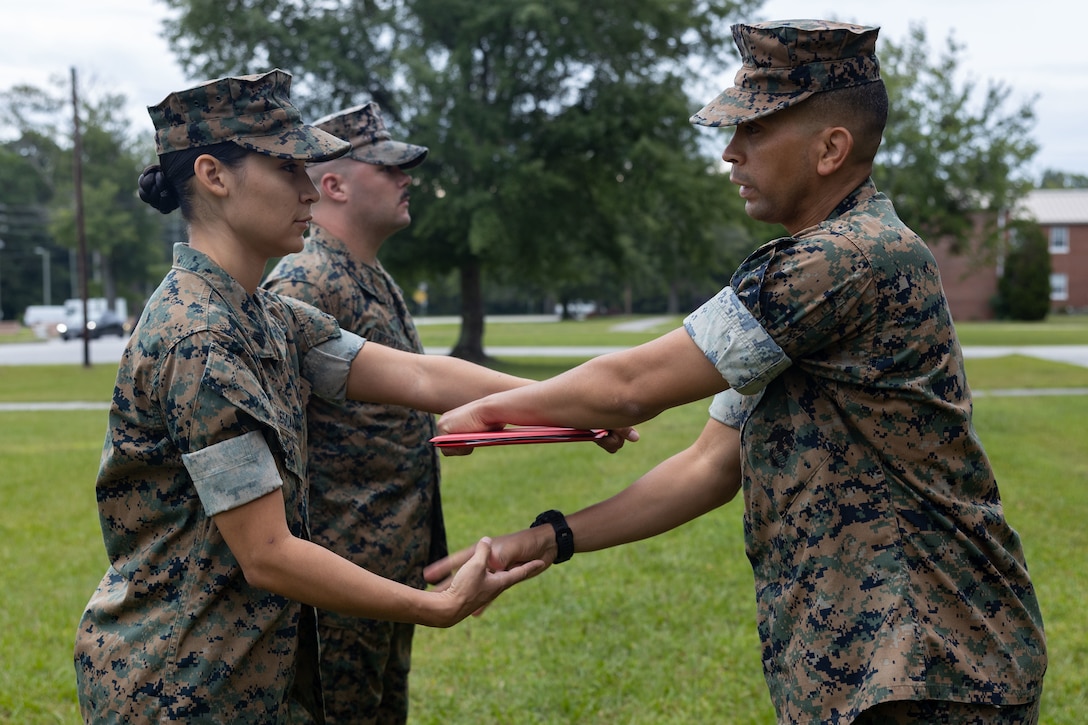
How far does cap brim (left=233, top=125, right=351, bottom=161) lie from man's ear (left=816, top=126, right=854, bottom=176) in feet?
3.63

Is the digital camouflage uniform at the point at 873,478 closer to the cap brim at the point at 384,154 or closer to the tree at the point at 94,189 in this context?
the cap brim at the point at 384,154

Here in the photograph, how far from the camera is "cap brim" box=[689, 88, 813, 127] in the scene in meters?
2.21

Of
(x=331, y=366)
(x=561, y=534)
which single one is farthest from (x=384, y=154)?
(x=561, y=534)

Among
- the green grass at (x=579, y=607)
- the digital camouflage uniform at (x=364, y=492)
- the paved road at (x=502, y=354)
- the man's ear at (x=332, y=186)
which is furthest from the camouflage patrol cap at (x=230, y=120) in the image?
the paved road at (x=502, y=354)

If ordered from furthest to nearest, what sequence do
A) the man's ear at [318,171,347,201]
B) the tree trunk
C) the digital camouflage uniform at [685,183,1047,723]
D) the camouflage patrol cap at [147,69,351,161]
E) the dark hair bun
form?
the tree trunk
the man's ear at [318,171,347,201]
the dark hair bun
the camouflage patrol cap at [147,69,351,161]
the digital camouflage uniform at [685,183,1047,723]

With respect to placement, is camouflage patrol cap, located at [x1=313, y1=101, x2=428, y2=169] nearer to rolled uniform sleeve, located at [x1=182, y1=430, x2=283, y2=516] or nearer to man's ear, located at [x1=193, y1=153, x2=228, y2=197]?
man's ear, located at [x1=193, y1=153, x2=228, y2=197]

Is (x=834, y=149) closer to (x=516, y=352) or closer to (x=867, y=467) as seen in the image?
(x=867, y=467)

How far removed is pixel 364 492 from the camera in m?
3.71

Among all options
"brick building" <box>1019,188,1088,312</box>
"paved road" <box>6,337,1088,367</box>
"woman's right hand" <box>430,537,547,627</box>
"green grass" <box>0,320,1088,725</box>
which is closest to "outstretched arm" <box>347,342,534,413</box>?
"woman's right hand" <box>430,537,547,627</box>

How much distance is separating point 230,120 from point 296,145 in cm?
15

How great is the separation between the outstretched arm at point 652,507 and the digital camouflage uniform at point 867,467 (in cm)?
59

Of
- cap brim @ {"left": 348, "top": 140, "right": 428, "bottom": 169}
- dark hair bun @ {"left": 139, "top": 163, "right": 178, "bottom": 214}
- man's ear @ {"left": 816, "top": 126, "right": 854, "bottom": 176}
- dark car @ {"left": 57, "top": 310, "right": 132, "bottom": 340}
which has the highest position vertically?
cap brim @ {"left": 348, "top": 140, "right": 428, "bottom": 169}

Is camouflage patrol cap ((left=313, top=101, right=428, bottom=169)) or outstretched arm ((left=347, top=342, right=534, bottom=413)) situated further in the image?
camouflage patrol cap ((left=313, top=101, right=428, bottom=169))

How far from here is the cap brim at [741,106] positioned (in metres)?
2.21
